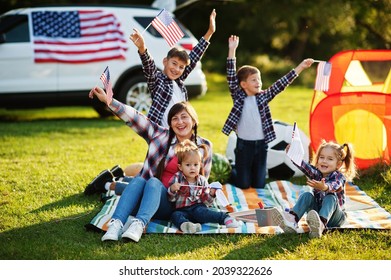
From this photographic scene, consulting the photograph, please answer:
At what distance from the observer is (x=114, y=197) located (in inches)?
209

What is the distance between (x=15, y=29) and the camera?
31.2ft

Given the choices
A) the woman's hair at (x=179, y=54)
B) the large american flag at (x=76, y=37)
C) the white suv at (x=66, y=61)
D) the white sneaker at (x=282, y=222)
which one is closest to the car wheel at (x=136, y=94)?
the white suv at (x=66, y=61)

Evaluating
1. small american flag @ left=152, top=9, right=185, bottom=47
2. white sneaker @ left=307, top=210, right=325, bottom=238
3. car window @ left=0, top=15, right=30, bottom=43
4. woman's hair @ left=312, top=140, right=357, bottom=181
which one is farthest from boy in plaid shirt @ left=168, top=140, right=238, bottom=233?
car window @ left=0, top=15, right=30, bottom=43

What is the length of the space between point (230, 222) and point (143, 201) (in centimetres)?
67

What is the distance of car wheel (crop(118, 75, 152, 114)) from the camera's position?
9.88 m

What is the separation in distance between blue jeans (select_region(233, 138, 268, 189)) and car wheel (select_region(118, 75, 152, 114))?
4.33 m

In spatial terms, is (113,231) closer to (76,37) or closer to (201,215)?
(201,215)

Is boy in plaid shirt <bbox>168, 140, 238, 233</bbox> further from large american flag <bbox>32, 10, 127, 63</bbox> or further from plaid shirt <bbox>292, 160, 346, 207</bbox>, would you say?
large american flag <bbox>32, 10, 127, 63</bbox>

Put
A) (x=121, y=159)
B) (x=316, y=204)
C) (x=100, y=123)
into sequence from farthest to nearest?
1. (x=100, y=123)
2. (x=121, y=159)
3. (x=316, y=204)

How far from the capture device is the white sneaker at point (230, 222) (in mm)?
4566

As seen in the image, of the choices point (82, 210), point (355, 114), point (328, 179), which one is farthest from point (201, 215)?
point (355, 114)
